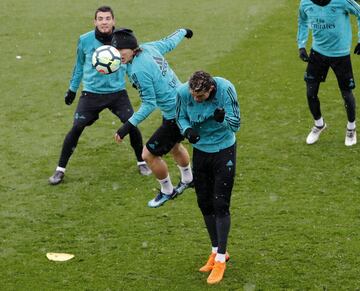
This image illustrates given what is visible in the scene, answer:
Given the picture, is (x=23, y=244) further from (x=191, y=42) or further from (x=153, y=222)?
(x=191, y=42)

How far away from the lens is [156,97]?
9164 millimetres

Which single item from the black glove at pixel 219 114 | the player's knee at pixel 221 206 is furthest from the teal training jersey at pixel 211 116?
the player's knee at pixel 221 206

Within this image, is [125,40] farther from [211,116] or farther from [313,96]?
[313,96]

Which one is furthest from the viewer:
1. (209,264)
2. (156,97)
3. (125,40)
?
(156,97)

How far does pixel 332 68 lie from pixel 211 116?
430 cm

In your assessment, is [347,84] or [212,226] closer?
[212,226]

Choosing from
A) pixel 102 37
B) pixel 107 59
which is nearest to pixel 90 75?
pixel 102 37

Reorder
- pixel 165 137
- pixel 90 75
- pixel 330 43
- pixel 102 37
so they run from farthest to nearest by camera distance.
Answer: pixel 330 43 < pixel 90 75 < pixel 102 37 < pixel 165 137

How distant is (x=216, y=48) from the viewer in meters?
17.5

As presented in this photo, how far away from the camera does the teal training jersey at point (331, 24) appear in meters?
11.1

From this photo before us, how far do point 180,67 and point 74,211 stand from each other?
6.89m

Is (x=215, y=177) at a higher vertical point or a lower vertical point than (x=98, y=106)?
higher

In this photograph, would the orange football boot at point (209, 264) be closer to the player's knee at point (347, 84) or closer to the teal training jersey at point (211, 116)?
the teal training jersey at point (211, 116)

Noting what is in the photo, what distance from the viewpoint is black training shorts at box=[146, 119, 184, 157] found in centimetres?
930
